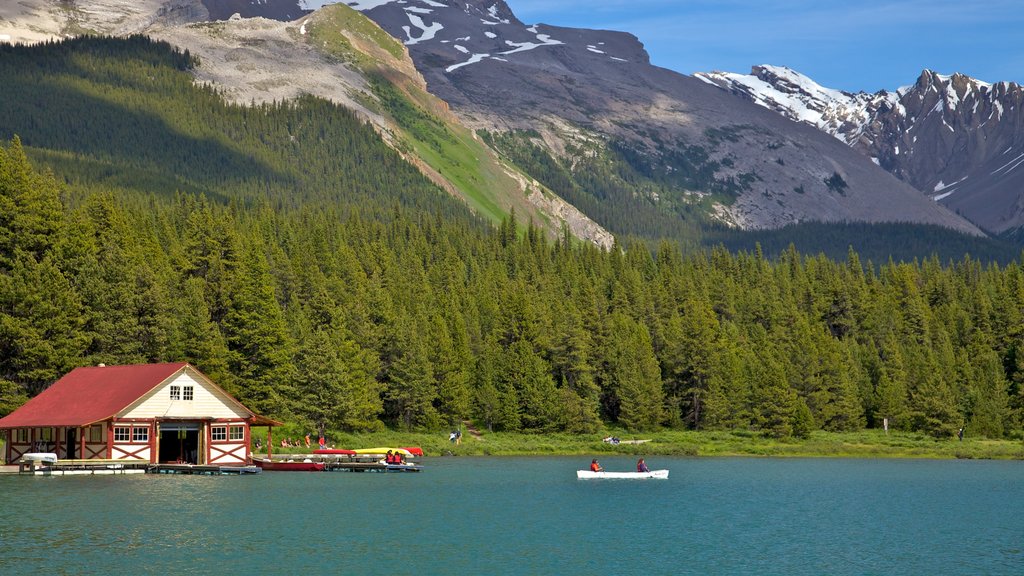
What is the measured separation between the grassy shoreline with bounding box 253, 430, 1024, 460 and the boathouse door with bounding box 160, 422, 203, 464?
59.8ft

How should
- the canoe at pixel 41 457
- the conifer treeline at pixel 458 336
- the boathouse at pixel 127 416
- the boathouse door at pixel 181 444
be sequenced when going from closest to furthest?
the canoe at pixel 41 457, the boathouse at pixel 127 416, the boathouse door at pixel 181 444, the conifer treeline at pixel 458 336

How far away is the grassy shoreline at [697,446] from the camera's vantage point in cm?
12456

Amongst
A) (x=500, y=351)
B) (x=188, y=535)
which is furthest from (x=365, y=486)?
(x=500, y=351)

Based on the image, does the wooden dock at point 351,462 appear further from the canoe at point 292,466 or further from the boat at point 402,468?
the canoe at point 292,466

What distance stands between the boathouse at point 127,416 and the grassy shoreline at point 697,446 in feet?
75.2

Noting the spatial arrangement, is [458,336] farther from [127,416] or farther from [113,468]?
[113,468]

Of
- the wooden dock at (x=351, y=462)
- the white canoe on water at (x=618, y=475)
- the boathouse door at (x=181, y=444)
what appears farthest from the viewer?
the wooden dock at (x=351, y=462)

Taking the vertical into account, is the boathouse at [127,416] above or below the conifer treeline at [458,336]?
below

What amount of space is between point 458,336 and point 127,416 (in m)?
64.7

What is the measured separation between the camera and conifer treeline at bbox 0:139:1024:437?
112 meters

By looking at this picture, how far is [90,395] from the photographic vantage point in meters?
92.6

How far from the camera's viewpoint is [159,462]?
9719 centimetres

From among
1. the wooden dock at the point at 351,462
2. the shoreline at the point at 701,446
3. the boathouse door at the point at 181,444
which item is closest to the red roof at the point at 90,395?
the boathouse door at the point at 181,444

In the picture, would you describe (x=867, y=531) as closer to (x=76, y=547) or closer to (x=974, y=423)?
(x=76, y=547)
